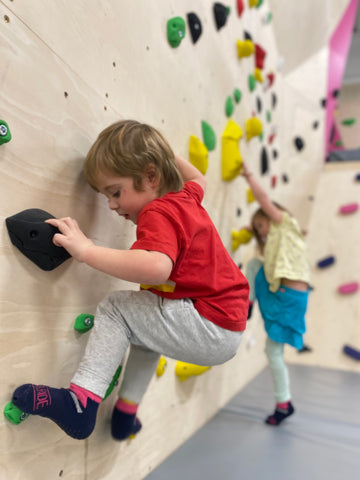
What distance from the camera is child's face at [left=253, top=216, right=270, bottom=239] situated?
5.35ft

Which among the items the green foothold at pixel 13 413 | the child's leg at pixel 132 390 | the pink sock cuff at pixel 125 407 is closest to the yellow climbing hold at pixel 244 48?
the child's leg at pixel 132 390

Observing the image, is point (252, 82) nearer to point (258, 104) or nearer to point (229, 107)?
point (258, 104)

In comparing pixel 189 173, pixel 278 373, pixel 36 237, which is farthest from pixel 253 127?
pixel 36 237

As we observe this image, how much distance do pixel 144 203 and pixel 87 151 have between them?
16cm

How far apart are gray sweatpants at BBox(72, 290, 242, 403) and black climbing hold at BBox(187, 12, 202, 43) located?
84cm

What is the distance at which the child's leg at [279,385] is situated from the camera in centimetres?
149

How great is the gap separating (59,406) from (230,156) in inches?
42.5

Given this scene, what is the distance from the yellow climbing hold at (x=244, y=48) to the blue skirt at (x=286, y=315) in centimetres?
94

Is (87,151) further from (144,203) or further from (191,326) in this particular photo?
(191,326)

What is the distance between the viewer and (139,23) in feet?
3.07

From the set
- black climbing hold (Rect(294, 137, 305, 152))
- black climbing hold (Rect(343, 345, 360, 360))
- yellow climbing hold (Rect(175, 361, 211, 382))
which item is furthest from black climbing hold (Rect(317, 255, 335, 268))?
yellow climbing hold (Rect(175, 361, 211, 382))

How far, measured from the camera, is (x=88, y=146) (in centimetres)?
79

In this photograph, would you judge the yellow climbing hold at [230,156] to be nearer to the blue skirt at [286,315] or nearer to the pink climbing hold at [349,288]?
the blue skirt at [286,315]

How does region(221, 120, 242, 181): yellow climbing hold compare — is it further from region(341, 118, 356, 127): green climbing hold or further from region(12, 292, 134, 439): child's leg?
region(341, 118, 356, 127): green climbing hold
